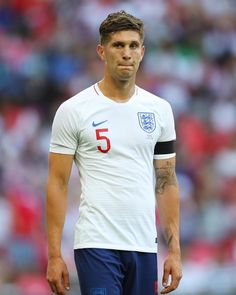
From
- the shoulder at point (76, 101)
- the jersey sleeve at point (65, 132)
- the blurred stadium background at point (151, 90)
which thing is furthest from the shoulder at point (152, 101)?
the blurred stadium background at point (151, 90)

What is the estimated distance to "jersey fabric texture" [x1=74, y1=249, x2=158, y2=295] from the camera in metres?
5.71

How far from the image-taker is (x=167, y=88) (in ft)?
43.6

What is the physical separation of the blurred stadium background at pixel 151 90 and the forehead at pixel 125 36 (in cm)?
382

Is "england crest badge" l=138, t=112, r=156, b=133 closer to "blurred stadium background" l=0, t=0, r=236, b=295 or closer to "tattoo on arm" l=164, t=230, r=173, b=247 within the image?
"tattoo on arm" l=164, t=230, r=173, b=247

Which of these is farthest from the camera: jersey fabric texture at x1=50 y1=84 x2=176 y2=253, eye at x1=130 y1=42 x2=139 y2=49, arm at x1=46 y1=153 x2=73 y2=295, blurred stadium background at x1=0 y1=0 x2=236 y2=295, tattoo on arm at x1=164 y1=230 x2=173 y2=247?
blurred stadium background at x1=0 y1=0 x2=236 y2=295

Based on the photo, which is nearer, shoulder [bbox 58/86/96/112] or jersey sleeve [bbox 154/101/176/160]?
shoulder [bbox 58/86/96/112]

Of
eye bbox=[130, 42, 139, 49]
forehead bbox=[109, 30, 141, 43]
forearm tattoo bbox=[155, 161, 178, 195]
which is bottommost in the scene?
forearm tattoo bbox=[155, 161, 178, 195]

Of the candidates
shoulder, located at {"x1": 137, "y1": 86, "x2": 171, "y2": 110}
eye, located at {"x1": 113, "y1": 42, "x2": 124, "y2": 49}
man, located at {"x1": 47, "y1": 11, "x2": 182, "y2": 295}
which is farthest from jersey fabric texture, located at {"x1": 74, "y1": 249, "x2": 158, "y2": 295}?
eye, located at {"x1": 113, "y1": 42, "x2": 124, "y2": 49}

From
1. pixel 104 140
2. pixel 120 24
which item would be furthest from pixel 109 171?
pixel 120 24

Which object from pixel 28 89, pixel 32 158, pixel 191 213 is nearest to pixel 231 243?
pixel 191 213

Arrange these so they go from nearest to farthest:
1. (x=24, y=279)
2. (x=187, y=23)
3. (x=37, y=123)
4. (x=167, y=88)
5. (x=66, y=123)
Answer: (x=66, y=123), (x=24, y=279), (x=37, y=123), (x=167, y=88), (x=187, y=23)

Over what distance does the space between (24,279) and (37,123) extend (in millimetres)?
2862

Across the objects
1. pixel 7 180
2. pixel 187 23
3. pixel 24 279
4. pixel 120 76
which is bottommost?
pixel 24 279

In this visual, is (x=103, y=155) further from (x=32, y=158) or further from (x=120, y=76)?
(x=32, y=158)
